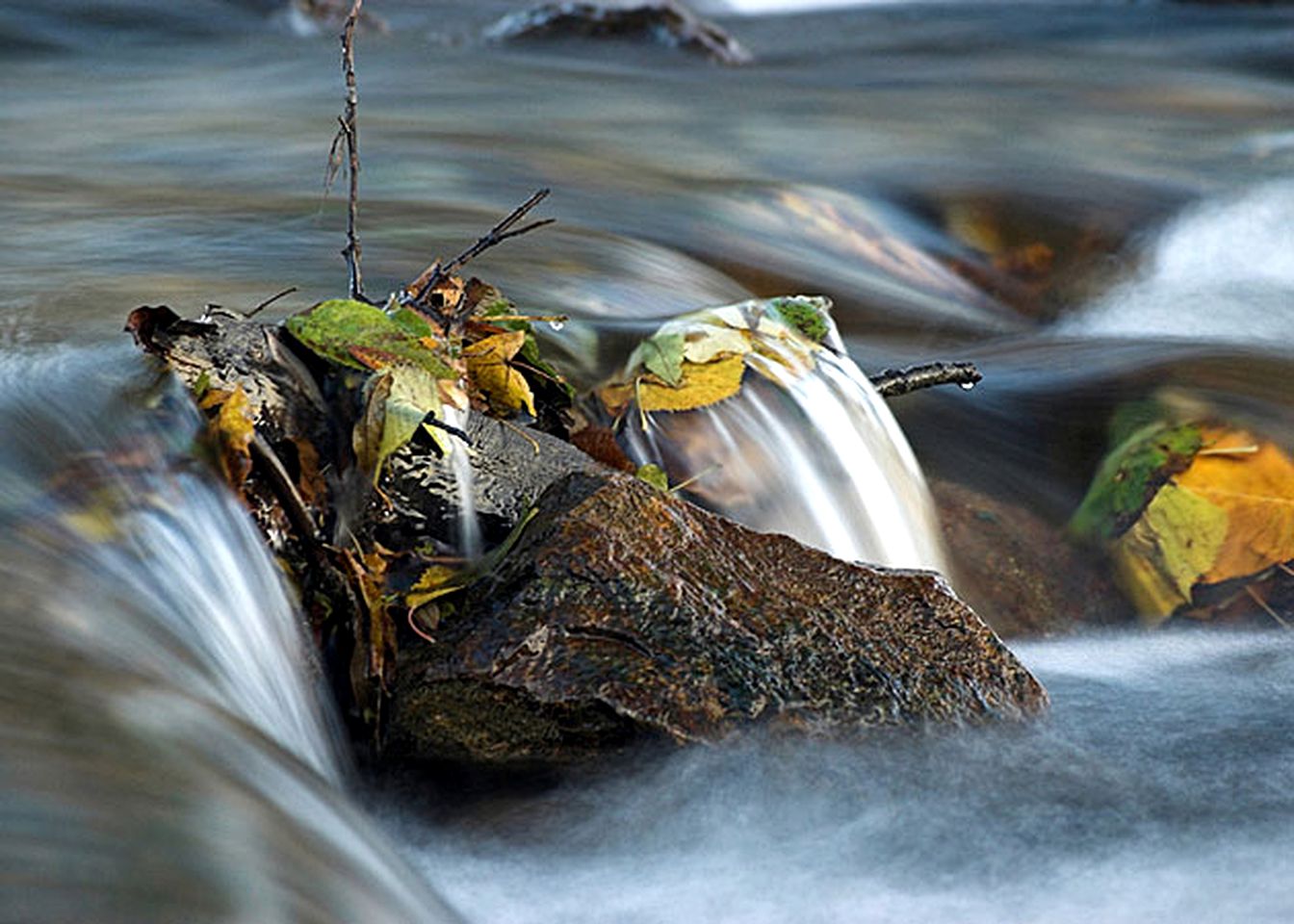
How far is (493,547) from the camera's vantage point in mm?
3045

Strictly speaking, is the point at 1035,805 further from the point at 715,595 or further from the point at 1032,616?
the point at 1032,616

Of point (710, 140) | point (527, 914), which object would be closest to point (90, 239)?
point (527, 914)

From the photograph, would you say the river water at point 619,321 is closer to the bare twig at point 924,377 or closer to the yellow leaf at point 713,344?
the bare twig at point 924,377

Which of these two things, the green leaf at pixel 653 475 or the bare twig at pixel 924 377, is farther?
the bare twig at pixel 924 377

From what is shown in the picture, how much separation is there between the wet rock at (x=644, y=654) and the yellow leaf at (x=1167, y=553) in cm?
122

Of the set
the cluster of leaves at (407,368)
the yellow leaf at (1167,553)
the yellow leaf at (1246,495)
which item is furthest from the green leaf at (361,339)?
the yellow leaf at (1246,495)

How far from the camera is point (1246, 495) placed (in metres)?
4.20

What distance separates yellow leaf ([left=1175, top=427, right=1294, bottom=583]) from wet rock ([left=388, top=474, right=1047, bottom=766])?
133 centimetres

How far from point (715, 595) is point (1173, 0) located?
1216 cm

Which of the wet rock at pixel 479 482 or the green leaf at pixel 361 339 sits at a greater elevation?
the green leaf at pixel 361 339

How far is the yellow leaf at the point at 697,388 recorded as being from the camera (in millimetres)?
3760

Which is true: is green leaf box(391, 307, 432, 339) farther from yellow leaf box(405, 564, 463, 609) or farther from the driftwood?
yellow leaf box(405, 564, 463, 609)

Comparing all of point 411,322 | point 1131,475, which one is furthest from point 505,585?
point 1131,475

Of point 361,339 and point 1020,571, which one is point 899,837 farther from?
point 1020,571
